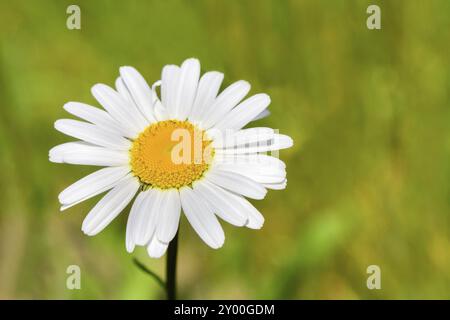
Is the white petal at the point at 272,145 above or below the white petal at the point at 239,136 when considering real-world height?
below

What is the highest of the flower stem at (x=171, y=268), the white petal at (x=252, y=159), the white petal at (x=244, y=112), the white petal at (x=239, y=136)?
the white petal at (x=244, y=112)

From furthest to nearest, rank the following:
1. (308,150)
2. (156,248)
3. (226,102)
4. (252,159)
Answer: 1. (308,150)
2. (226,102)
3. (252,159)
4. (156,248)

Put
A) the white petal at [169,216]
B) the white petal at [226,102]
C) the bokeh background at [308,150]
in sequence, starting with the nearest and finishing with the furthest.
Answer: the white petal at [169,216] → the white petal at [226,102] → the bokeh background at [308,150]

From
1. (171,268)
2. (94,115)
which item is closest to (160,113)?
(94,115)

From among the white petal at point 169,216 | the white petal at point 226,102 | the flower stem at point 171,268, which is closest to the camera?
the white petal at point 169,216

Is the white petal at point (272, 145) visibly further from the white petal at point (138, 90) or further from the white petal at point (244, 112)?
the white petal at point (138, 90)

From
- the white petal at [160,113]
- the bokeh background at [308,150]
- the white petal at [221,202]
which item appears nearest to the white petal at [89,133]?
the white petal at [160,113]

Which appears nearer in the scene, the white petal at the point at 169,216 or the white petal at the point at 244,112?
the white petal at the point at 169,216

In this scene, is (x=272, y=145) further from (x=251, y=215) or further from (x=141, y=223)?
(x=141, y=223)
